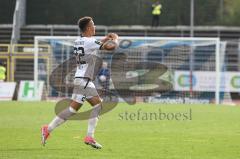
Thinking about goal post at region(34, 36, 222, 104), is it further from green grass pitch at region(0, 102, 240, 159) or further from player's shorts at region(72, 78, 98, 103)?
player's shorts at region(72, 78, 98, 103)

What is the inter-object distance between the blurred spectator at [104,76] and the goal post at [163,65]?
35 cm

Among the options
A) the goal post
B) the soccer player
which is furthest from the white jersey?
the goal post

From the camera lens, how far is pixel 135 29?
43.2m

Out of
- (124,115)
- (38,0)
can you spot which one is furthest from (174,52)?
(38,0)

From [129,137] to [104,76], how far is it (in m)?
17.9

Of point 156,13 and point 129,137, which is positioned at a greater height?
point 156,13

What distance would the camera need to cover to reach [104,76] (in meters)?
33.4

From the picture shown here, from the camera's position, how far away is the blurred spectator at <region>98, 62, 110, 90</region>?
109 ft

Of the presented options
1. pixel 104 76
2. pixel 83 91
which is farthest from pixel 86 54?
pixel 104 76

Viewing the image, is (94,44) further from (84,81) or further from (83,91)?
(83,91)

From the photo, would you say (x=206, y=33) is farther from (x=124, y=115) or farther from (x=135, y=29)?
(x=124, y=115)

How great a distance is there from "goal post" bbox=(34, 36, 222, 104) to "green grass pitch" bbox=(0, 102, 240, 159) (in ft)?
28.7

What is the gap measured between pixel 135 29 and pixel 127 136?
2765 cm

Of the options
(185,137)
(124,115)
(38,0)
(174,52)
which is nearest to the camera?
(185,137)
